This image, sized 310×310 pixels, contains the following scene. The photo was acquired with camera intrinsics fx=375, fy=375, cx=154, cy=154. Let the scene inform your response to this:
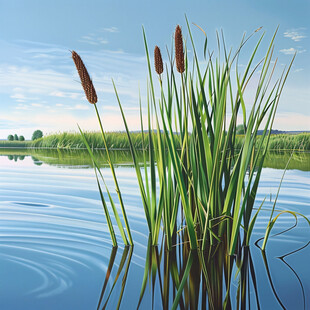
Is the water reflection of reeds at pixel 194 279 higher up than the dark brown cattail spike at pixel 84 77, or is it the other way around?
the dark brown cattail spike at pixel 84 77

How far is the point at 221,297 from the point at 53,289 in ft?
1.80

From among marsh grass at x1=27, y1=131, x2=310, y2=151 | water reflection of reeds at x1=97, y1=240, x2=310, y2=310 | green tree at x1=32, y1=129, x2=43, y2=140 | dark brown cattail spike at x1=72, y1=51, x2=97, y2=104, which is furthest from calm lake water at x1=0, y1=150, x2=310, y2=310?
green tree at x1=32, y1=129, x2=43, y2=140

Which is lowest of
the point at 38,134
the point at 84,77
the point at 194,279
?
the point at 194,279

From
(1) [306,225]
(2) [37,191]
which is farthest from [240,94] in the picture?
(2) [37,191]

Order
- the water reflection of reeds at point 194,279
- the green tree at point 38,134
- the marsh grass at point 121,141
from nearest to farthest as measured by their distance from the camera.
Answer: the water reflection of reeds at point 194,279 < the marsh grass at point 121,141 < the green tree at point 38,134

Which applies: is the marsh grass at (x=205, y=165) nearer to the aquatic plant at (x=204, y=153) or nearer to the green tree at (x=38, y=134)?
the aquatic plant at (x=204, y=153)

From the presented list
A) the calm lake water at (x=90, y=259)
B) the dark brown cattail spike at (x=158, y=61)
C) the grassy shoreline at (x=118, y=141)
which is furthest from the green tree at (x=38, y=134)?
the dark brown cattail spike at (x=158, y=61)

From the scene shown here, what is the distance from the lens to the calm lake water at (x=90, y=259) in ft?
3.90

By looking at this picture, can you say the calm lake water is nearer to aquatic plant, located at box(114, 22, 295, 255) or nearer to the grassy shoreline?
aquatic plant, located at box(114, 22, 295, 255)

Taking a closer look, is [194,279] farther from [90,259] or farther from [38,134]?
[38,134]

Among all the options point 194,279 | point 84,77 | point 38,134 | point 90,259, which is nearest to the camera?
point 84,77

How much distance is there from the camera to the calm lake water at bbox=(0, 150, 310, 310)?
119 centimetres

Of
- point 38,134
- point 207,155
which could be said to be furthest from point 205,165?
point 38,134

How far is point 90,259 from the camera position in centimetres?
152
